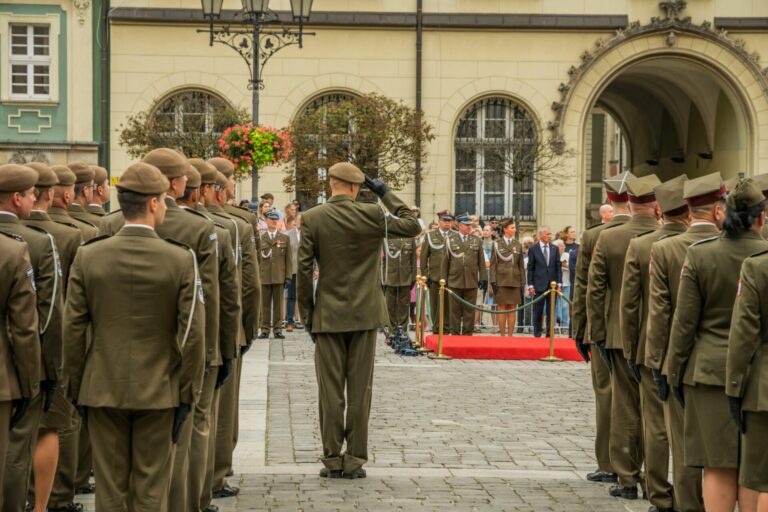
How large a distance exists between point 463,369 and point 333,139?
11917 mm

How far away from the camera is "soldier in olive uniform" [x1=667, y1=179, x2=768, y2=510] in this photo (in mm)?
6906

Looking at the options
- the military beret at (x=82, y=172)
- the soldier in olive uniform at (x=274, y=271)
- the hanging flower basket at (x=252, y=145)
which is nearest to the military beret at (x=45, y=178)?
the military beret at (x=82, y=172)

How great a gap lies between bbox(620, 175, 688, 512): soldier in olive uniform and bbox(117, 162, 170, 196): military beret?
337 centimetres

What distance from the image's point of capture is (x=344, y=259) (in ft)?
32.0

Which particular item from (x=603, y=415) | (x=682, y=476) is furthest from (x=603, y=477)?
(x=682, y=476)

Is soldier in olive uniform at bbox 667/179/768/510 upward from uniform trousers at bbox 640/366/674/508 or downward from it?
upward

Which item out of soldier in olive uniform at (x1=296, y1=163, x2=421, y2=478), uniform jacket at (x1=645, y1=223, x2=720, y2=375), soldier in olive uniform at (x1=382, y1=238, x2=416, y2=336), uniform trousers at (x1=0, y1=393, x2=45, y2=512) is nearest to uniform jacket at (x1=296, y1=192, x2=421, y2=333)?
soldier in olive uniform at (x1=296, y1=163, x2=421, y2=478)

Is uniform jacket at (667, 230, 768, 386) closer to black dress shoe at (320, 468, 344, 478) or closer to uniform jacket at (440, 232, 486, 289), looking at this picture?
black dress shoe at (320, 468, 344, 478)

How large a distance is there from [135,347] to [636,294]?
11.5 ft

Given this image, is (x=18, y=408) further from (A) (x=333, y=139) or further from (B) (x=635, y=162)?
(B) (x=635, y=162)

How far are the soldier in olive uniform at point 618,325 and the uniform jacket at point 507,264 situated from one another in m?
12.8

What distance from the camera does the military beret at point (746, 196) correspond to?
6.84m

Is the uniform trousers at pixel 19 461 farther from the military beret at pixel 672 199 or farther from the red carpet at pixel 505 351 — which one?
the red carpet at pixel 505 351

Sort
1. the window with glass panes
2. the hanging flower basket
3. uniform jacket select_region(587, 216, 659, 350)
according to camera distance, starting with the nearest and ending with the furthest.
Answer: uniform jacket select_region(587, 216, 659, 350) → the hanging flower basket → the window with glass panes
